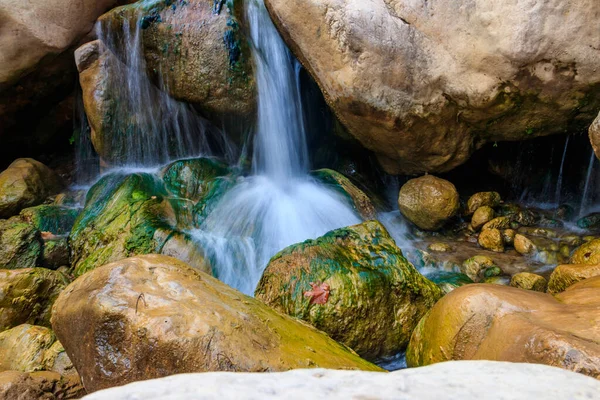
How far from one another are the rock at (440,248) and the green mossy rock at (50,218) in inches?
212

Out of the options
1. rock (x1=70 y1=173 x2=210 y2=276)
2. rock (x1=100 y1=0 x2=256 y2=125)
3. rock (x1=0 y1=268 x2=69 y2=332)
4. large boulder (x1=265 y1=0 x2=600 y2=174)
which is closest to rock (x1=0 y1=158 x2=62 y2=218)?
rock (x1=70 y1=173 x2=210 y2=276)

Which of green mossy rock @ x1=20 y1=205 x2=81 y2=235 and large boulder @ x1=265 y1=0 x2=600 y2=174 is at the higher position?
large boulder @ x1=265 y1=0 x2=600 y2=174

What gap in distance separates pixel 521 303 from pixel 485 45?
10.6 ft

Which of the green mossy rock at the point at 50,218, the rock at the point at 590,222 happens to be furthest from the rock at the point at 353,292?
the green mossy rock at the point at 50,218

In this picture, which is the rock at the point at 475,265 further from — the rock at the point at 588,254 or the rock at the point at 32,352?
the rock at the point at 32,352

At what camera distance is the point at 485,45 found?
193 inches

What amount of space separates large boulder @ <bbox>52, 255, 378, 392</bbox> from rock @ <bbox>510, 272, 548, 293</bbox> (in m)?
2.89

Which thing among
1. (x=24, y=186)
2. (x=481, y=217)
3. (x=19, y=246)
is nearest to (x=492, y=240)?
(x=481, y=217)

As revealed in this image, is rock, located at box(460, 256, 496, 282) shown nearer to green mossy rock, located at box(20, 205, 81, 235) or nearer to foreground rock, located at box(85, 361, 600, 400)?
foreground rock, located at box(85, 361, 600, 400)

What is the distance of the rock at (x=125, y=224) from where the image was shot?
534cm

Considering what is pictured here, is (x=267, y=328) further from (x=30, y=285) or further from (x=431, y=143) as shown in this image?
(x=431, y=143)

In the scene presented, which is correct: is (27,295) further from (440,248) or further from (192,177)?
(440,248)

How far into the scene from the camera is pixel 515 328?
8.29 feet

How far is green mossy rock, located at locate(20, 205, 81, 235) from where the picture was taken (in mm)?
6652
